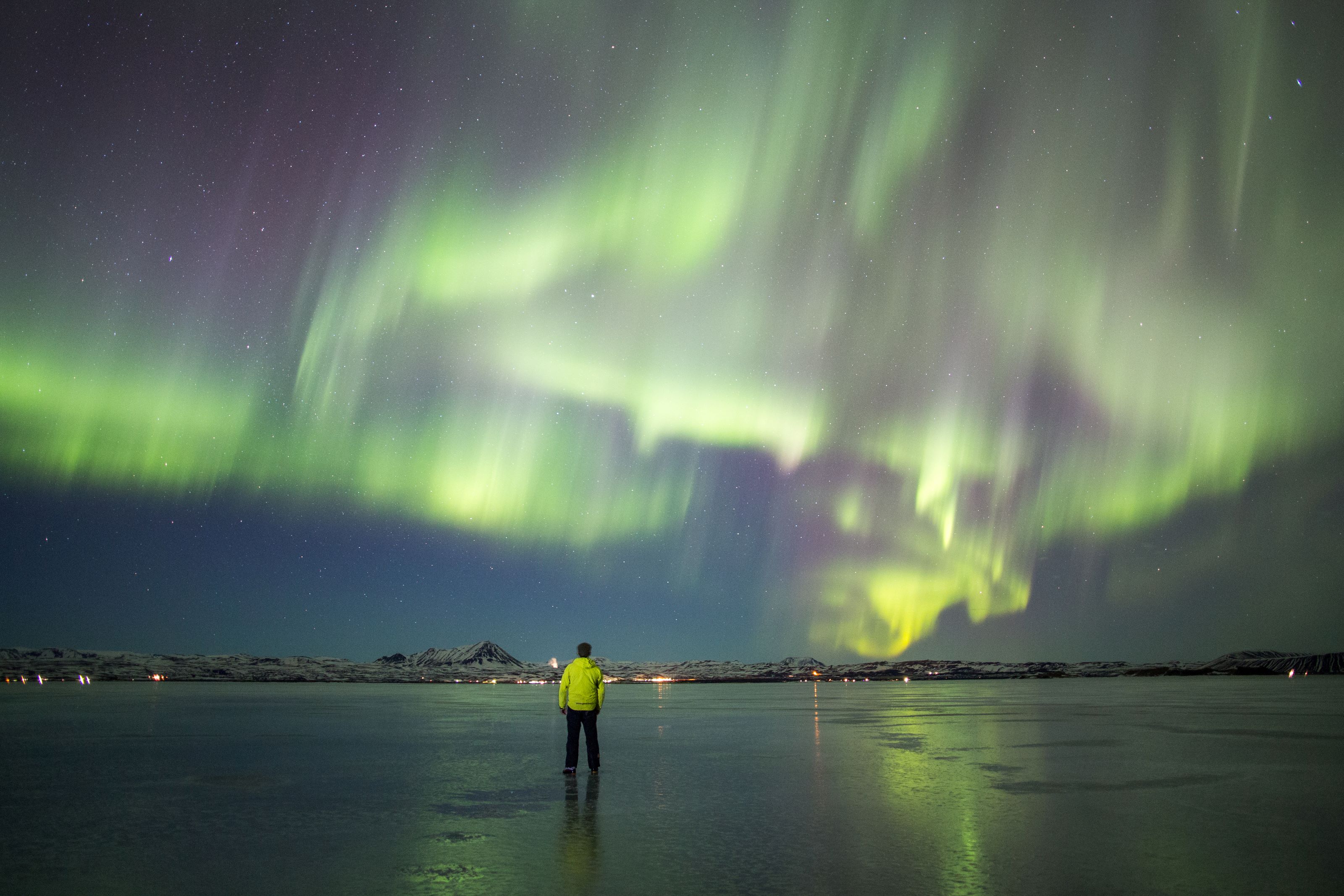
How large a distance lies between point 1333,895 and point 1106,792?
6.32 meters

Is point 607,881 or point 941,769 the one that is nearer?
point 607,881

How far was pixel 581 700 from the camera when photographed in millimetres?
15562

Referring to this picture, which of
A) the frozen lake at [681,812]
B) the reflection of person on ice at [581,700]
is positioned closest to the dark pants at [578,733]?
the reflection of person on ice at [581,700]

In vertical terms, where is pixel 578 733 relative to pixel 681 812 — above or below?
above

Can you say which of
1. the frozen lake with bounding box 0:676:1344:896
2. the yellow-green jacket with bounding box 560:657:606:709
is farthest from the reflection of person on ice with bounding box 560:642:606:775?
the frozen lake with bounding box 0:676:1344:896

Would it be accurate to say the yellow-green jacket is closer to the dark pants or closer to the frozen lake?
the dark pants

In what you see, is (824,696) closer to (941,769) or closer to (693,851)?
(941,769)

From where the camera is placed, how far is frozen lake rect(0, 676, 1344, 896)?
849cm

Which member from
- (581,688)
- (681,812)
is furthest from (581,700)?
(681,812)

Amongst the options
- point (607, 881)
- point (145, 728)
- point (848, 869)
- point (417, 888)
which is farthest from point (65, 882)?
point (145, 728)

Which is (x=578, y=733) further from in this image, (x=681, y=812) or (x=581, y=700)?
(x=681, y=812)

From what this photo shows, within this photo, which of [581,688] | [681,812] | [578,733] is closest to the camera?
[681,812]

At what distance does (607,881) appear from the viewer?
27.1 feet

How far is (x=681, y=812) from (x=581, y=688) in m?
3.85
